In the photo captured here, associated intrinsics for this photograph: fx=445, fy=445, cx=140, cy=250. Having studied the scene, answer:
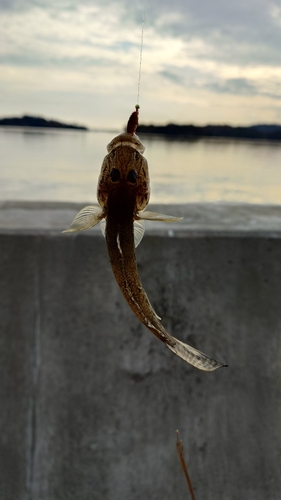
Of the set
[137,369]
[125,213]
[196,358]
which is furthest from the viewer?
[137,369]

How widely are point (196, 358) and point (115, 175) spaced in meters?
0.34

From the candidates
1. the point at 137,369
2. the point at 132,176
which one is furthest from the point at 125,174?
the point at 137,369

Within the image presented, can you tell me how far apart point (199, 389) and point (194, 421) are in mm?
161

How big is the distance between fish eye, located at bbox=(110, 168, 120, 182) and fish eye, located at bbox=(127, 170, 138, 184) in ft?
0.06

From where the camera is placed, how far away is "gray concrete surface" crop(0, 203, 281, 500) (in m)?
2.18

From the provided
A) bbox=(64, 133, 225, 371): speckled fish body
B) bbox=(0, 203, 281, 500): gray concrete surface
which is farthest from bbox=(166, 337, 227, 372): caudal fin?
bbox=(0, 203, 281, 500): gray concrete surface

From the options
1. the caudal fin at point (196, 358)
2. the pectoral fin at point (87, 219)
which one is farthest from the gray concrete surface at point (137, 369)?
the caudal fin at point (196, 358)

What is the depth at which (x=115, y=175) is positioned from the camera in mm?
777

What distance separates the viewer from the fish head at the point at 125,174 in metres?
0.76

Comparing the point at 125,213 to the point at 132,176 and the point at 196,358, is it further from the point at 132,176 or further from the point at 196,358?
the point at 196,358

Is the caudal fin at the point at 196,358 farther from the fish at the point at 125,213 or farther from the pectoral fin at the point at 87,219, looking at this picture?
the pectoral fin at the point at 87,219

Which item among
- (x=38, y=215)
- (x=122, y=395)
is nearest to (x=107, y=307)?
(x=122, y=395)

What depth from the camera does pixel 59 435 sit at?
2193 millimetres

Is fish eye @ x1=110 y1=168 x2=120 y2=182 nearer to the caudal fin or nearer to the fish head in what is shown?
the fish head
